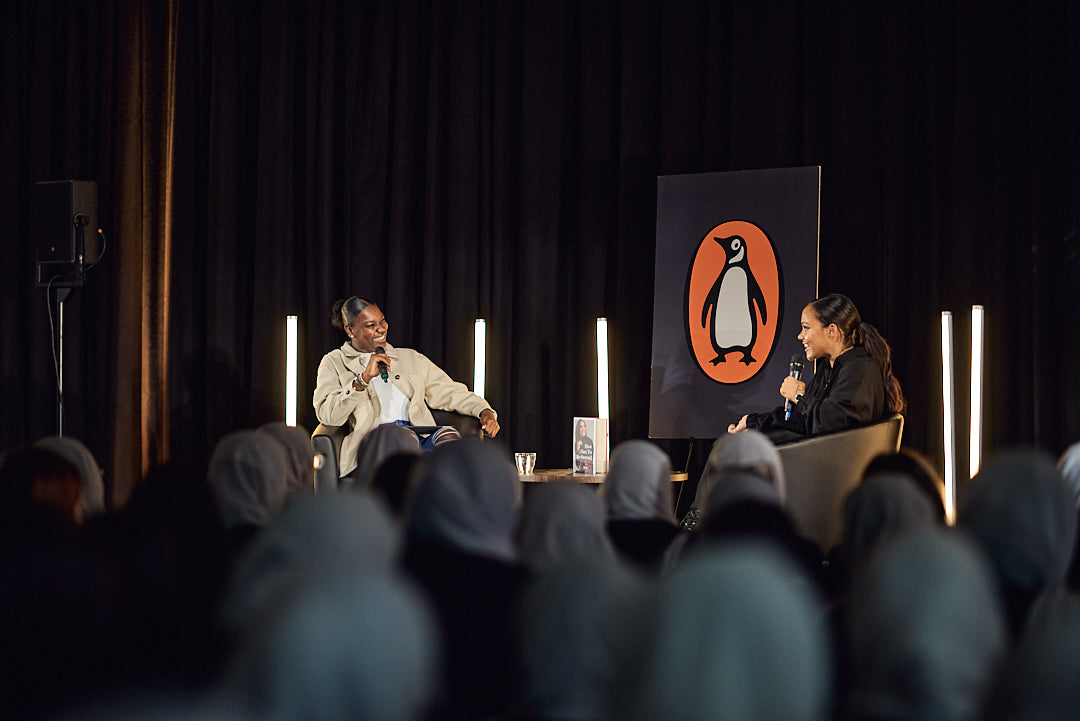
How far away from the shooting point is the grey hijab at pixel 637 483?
8.93 ft

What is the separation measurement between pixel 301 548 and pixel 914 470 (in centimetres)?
150

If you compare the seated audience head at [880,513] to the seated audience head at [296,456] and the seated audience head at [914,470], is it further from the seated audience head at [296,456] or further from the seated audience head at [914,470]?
the seated audience head at [296,456]

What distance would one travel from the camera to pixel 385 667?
44.0 inches

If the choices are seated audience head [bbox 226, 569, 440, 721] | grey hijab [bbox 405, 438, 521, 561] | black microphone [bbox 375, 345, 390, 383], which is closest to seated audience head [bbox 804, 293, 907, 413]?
black microphone [bbox 375, 345, 390, 383]

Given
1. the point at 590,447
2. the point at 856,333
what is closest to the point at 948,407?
the point at 856,333

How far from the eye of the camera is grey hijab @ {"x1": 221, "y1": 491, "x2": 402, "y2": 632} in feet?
5.34

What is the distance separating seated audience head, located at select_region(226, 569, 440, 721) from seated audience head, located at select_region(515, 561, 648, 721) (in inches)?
11.6

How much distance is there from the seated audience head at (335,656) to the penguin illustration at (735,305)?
4.29 meters

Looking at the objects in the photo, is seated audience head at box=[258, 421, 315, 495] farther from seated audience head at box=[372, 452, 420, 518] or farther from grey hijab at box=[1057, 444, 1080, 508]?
grey hijab at box=[1057, 444, 1080, 508]

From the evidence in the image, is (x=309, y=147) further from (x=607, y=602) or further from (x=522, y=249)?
(x=607, y=602)

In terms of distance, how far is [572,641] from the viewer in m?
1.42

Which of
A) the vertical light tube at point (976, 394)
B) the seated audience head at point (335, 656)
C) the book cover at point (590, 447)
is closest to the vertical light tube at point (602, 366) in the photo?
the book cover at point (590, 447)

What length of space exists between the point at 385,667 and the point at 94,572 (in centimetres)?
67

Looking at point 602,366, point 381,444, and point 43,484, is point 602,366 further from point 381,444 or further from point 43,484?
point 43,484
